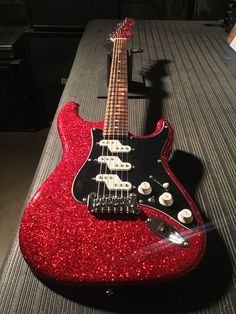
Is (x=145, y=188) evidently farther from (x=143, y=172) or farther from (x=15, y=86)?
(x=15, y=86)

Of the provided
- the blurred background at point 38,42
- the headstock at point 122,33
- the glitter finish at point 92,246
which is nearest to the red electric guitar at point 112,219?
the glitter finish at point 92,246

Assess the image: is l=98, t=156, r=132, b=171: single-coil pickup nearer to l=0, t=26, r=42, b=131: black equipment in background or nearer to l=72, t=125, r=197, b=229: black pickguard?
l=72, t=125, r=197, b=229: black pickguard

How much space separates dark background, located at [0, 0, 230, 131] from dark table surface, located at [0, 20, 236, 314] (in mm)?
125

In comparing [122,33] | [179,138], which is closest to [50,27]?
[122,33]

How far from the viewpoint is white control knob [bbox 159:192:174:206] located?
1.71 ft

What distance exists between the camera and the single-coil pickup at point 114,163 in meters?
0.60

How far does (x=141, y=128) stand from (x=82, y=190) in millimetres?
370

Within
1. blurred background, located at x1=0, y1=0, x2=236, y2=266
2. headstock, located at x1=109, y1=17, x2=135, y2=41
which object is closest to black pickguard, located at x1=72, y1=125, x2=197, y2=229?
headstock, located at x1=109, y1=17, x2=135, y2=41

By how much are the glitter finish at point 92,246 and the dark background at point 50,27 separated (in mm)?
1267

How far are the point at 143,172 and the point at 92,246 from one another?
200 mm

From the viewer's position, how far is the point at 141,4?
65.2 inches

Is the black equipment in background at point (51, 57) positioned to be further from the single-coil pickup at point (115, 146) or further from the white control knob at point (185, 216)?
the white control knob at point (185, 216)

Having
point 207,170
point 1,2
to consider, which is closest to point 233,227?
point 207,170

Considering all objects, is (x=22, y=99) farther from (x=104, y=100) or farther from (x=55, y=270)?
(x=55, y=270)
